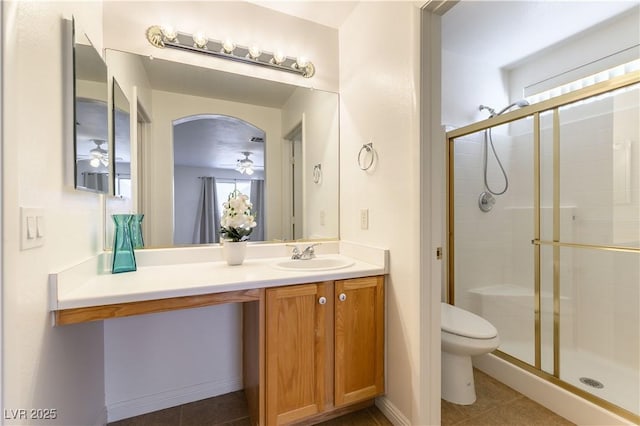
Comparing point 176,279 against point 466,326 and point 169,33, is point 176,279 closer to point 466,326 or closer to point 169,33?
point 169,33

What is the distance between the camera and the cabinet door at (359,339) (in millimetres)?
1394

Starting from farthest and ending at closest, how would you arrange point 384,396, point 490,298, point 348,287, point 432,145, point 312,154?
point 490,298 → point 312,154 → point 384,396 → point 348,287 → point 432,145

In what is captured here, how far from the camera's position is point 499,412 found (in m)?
1.56

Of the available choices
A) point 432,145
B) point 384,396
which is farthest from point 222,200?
point 384,396

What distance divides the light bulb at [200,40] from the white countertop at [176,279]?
4.06 feet

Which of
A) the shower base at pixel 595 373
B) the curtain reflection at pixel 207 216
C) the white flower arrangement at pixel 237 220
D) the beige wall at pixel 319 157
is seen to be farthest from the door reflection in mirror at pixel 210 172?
the shower base at pixel 595 373

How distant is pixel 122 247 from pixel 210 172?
61cm

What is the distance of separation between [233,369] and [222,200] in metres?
1.05

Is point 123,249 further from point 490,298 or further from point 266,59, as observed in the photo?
point 490,298

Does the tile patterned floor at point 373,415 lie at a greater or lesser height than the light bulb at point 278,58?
lesser

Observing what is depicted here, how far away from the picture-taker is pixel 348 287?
4.62 feet

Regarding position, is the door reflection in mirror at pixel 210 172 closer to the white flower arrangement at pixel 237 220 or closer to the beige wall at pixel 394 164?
the white flower arrangement at pixel 237 220

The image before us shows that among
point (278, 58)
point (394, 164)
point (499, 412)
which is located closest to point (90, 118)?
point (278, 58)

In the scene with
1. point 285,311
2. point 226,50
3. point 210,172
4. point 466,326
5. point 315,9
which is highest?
point 315,9
